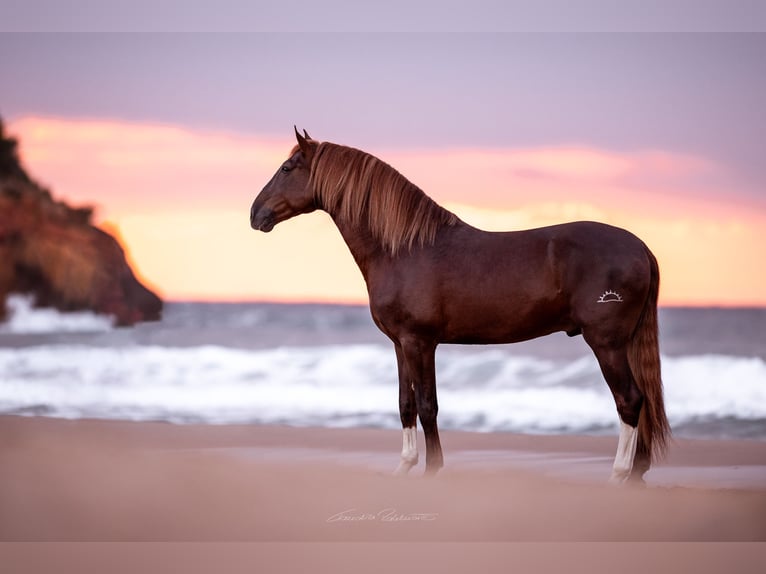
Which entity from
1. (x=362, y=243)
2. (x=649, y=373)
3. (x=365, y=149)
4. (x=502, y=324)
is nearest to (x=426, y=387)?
(x=502, y=324)

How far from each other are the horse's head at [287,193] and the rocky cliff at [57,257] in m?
1.83

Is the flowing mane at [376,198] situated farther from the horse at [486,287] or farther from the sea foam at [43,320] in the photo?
the sea foam at [43,320]

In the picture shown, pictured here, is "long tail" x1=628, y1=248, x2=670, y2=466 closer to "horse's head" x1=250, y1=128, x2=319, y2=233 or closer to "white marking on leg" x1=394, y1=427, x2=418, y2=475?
"white marking on leg" x1=394, y1=427, x2=418, y2=475

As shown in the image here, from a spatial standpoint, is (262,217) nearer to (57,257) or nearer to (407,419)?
(407,419)

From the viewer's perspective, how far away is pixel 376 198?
3.42 m

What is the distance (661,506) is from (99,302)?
348 centimetres

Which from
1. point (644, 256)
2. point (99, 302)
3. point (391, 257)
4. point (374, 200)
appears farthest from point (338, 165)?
point (99, 302)

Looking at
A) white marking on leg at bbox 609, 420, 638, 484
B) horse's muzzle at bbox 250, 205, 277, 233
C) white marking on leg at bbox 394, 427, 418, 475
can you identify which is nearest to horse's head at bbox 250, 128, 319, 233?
horse's muzzle at bbox 250, 205, 277, 233

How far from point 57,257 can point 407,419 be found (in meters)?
2.59

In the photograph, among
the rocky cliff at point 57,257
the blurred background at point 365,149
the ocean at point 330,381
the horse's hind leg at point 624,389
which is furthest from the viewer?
the ocean at point 330,381

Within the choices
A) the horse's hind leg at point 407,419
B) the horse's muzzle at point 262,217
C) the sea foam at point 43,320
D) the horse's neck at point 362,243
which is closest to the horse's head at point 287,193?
the horse's muzzle at point 262,217

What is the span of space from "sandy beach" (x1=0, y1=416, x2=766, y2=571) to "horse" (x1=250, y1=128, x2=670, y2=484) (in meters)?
0.18

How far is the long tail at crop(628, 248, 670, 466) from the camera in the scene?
3254 mm

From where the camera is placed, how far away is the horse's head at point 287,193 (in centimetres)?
351
